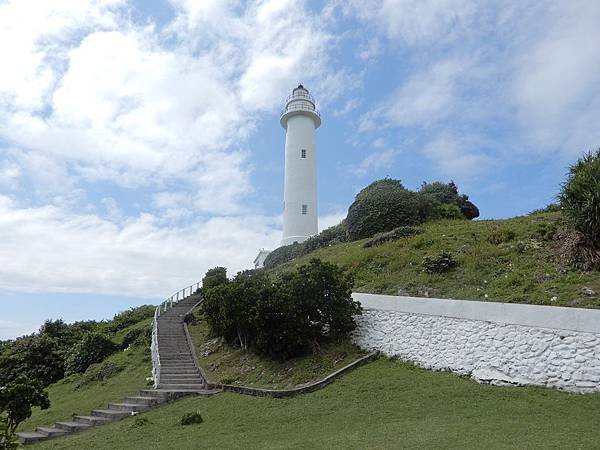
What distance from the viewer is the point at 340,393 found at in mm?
12047

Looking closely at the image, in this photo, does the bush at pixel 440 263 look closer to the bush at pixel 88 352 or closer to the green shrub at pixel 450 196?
the green shrub at pixel 450 196

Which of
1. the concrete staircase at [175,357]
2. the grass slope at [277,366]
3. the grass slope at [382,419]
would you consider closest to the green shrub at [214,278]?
the concrete staircase at [175,357]

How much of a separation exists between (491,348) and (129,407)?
33.6 ft

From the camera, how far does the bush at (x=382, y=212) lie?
84.5 feet

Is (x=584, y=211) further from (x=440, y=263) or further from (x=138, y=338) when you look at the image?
(x=138, y=338)

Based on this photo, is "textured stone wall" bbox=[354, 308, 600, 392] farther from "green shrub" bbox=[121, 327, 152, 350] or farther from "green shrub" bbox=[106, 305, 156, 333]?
"green shrub" bbox=[106, 305, 156, 333]

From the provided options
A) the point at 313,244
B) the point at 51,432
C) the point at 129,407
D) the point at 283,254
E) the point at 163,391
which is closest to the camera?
the point at 51,432

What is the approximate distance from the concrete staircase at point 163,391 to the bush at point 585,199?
37.6 feet

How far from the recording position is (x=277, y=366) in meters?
15.0

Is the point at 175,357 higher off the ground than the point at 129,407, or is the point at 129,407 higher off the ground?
the point at 175,357

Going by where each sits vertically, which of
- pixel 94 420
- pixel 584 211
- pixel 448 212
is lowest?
pixel 94 420

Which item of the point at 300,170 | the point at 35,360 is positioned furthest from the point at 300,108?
the point at 35,360

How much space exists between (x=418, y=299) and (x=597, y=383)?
494 cm

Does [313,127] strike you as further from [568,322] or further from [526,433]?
[526,433]
